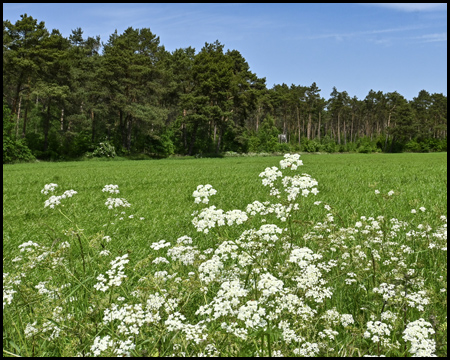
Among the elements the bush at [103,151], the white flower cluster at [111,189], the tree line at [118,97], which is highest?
the tree line at [118,97]

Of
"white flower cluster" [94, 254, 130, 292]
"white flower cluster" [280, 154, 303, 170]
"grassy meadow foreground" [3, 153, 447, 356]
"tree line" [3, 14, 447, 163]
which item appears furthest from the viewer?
"tree line" [3, 14, 447, 163]

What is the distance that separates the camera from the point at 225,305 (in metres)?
2.02

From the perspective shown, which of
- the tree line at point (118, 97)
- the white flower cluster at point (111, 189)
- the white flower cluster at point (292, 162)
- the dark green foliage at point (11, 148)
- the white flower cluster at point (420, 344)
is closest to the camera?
the white flower cluster at point (420, 344)

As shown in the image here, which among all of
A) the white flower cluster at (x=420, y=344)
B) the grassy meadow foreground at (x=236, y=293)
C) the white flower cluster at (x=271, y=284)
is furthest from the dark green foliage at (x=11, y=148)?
the white flower cluster at (x=420, y=344)

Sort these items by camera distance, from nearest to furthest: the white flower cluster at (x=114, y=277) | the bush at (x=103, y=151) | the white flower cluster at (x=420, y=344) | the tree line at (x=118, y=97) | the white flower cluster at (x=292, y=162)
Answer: the white flower cluster at (x=420, y=344), the white flower cluster at (x=114, y=277), the white flower cluster at (x=292, y=162), the tree line at (x=118, y=97), the bush at (x=103, y=151)

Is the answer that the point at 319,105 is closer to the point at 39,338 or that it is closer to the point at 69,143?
the point at 69,143

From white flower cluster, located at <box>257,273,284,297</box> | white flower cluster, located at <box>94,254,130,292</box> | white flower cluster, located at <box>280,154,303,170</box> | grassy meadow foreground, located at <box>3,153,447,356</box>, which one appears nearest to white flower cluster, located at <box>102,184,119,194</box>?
grassy meadow foreground, located at <box>3,153,447,356</box>

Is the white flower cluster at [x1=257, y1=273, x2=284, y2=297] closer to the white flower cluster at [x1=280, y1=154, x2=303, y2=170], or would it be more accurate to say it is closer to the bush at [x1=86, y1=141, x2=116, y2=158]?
the white flower cluster at [x1=280, y1=154, x2=303, y2=170]

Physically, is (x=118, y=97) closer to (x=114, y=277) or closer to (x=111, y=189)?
(x=111, y=189)

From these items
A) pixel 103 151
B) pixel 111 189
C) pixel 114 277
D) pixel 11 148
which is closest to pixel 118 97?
pixel 103 151

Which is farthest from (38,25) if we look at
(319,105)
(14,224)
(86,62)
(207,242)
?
(319,105)

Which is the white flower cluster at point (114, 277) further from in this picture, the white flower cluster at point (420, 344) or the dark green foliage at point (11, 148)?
the dark green foliage at point (11, 148)

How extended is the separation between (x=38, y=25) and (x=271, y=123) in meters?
54.6

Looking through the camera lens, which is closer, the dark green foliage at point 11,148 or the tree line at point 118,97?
the dark green foliage at point 11,148
